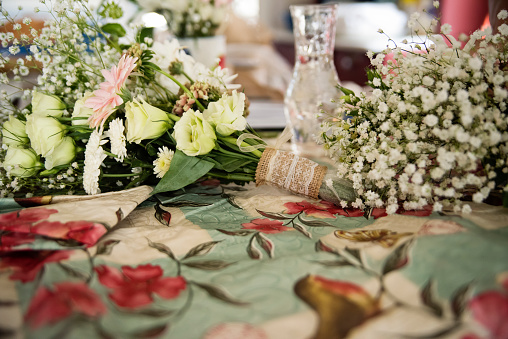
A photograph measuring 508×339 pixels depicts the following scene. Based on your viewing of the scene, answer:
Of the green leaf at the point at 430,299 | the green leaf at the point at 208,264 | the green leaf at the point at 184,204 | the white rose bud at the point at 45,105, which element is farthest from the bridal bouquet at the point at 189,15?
the green leaf at the point at 430,299

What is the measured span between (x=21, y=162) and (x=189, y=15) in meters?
1.01

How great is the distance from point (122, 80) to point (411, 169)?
1.66ft

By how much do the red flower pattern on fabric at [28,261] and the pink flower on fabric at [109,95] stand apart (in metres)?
0.25

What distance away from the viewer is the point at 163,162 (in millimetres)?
716

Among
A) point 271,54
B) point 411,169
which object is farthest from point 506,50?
point 271,54

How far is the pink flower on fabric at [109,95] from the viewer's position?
2.20 ft

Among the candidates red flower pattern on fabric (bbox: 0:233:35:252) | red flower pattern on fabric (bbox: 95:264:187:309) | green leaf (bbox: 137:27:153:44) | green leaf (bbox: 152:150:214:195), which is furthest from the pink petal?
green leaf (bbox: 137:27:153:44)

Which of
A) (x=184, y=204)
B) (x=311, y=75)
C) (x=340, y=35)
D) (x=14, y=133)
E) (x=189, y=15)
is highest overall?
(x=340, y=35)

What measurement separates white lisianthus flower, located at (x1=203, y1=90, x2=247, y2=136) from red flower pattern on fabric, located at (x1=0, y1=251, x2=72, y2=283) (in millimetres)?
329

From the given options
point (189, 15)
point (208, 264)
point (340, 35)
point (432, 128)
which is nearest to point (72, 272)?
point (208, 264)

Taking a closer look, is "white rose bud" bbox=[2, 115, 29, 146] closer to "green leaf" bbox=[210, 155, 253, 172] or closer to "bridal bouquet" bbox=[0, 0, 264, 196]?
"bridal bouquet" bbox=[0, 0, 264, 196]

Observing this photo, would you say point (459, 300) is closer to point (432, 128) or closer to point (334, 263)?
point (334, 263)

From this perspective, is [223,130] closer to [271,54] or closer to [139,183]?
[139,183]

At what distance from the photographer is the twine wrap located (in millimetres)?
731
